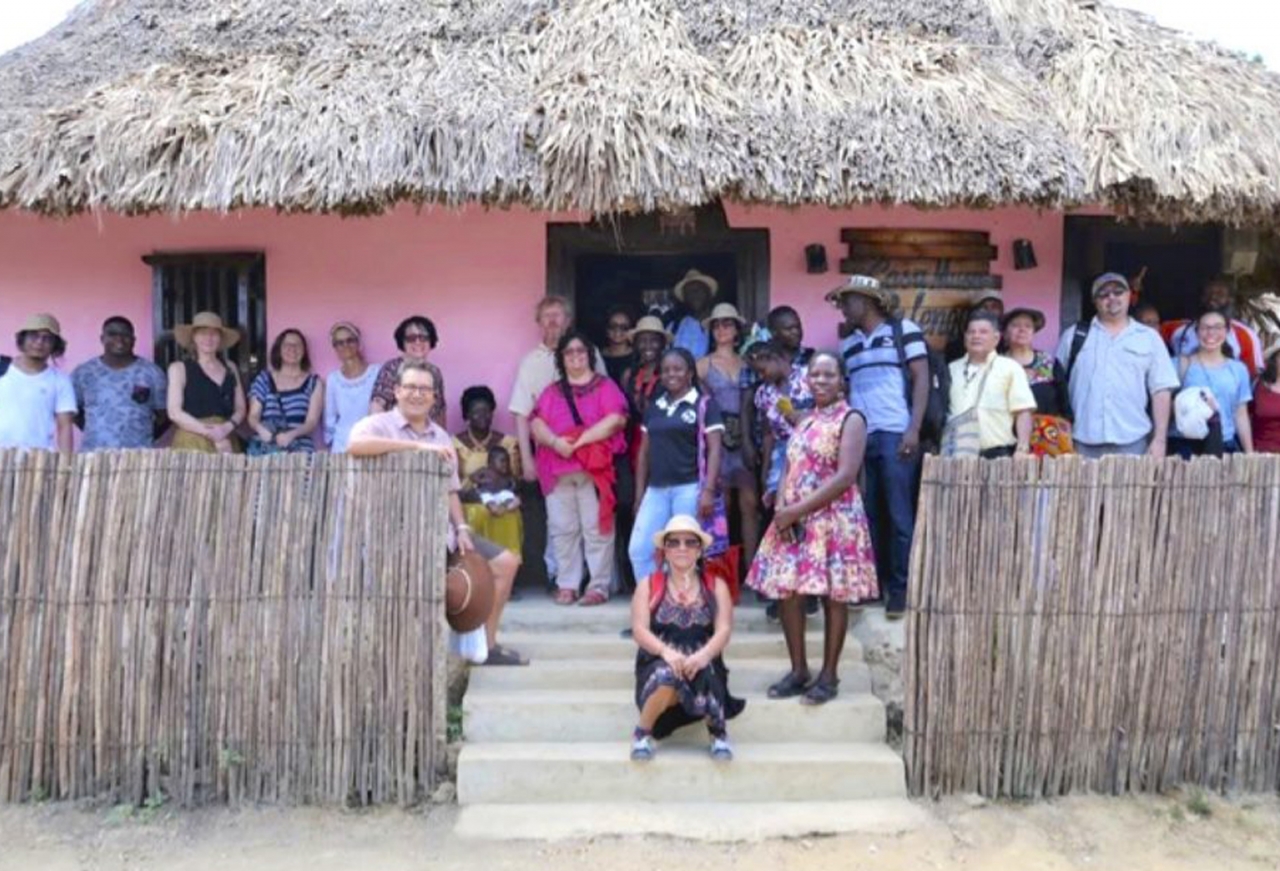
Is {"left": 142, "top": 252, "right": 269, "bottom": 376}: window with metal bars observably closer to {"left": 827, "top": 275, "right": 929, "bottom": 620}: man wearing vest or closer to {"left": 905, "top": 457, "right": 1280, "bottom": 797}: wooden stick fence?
{"left": 827, "top": 275, "right": 929, "bottom": 620}: man wearing vest

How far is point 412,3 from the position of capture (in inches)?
251

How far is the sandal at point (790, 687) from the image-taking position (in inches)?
175

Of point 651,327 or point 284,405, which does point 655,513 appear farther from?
point 284,405

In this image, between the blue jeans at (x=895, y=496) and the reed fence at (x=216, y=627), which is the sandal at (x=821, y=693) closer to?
the blue jeans at (x=895, y=496)

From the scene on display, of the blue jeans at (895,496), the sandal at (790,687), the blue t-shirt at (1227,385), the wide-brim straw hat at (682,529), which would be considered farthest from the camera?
the blue t-shirt at (1227,385)

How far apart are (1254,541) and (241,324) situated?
5550mm

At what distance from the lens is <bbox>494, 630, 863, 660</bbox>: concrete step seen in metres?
4.84

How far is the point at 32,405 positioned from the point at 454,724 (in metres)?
3.04

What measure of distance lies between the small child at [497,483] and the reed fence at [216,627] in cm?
134

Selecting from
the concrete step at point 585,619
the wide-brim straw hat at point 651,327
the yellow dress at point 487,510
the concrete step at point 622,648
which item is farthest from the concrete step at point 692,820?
the wide-brim straw hat at point 651,327

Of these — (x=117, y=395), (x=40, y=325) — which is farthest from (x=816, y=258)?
(x=40, y=325)

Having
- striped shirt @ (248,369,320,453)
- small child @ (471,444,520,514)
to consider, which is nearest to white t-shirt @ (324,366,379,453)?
striped shirt @ (248,369,320,453)

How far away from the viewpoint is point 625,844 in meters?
3.82

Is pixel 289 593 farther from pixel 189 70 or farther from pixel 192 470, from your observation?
pixel 189 70
